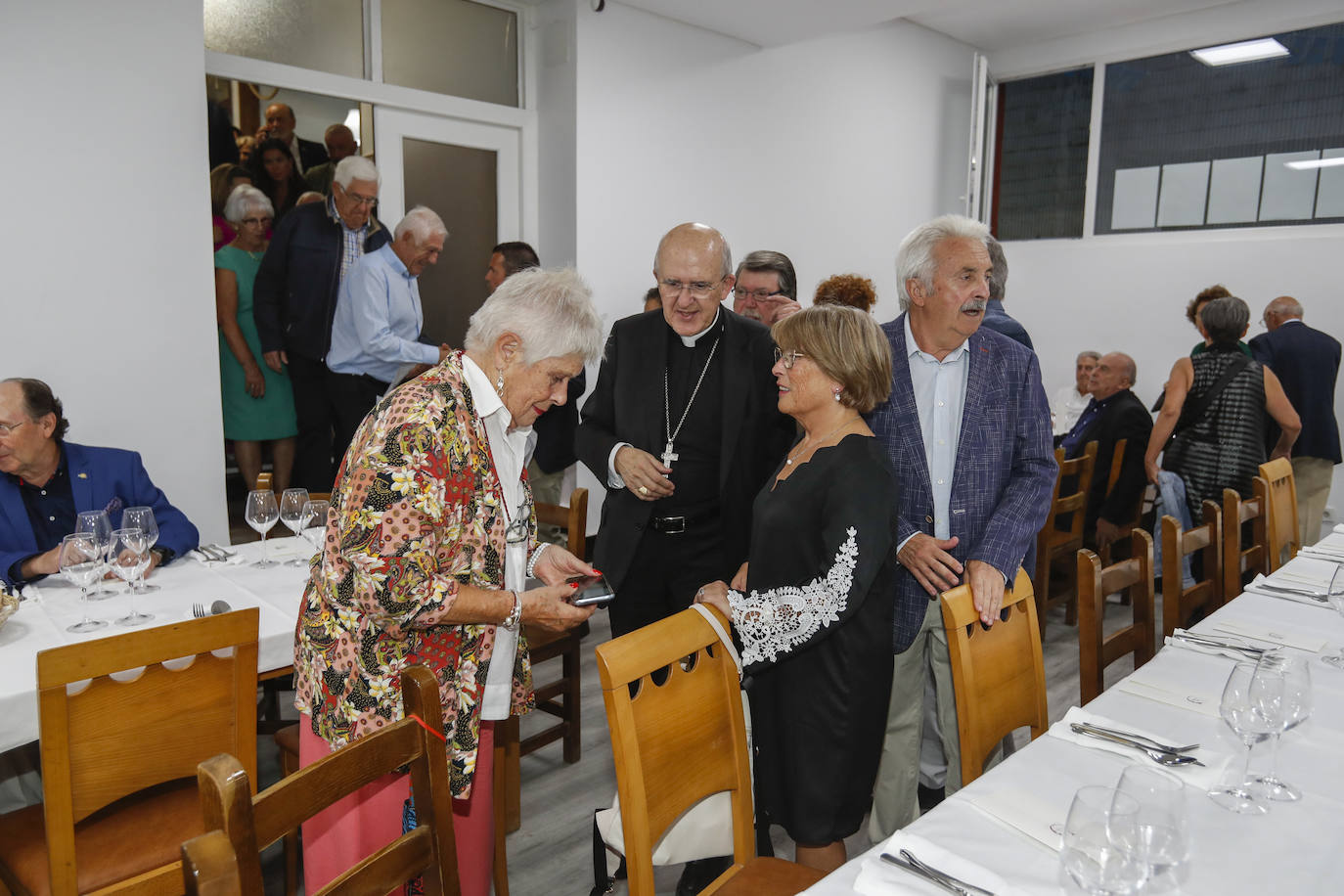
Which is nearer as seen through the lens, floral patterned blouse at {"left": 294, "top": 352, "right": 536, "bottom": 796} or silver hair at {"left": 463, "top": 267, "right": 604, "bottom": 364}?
floral patterned blouse at {"left": 294, "top": 352, "right": 536, "bottom": 796}

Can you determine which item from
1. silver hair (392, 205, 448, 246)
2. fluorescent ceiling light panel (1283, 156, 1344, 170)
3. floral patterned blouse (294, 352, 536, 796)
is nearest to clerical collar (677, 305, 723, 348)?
floral patterned blouse (294, 352, 536, 796)

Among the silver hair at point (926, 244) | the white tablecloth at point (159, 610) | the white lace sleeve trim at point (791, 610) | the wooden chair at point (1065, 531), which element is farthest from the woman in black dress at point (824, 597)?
the wooden chair at point (1065, 531)

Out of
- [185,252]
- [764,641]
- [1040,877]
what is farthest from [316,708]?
[185,252]

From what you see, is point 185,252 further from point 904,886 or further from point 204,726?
point 904,886

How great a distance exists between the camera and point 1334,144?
630 cm

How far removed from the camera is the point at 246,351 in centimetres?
435

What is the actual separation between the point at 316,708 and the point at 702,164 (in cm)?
472

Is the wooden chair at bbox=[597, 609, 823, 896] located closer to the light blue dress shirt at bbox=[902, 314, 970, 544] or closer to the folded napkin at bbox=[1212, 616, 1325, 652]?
the light blue dress shirt at bbox=[902, 314, 970, 544]

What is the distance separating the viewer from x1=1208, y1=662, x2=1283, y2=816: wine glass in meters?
1.34

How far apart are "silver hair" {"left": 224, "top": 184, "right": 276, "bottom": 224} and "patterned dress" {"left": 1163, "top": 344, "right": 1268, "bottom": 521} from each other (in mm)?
4848

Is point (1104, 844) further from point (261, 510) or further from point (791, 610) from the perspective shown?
point (261, 510)

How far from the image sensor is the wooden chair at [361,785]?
1019mm

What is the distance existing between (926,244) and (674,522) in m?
0.99

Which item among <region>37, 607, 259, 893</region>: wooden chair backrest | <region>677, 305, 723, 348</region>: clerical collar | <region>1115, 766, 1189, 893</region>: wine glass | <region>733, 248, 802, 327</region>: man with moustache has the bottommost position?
<region>37, 607, 259, 893</region>: wooden chair backrest
